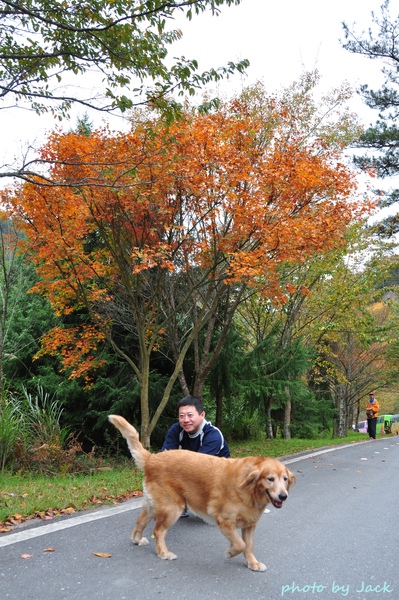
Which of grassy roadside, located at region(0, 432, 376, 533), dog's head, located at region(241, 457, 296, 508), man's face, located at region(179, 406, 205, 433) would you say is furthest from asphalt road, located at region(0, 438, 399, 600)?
man's face, located at region(179, 406, 205, 433)

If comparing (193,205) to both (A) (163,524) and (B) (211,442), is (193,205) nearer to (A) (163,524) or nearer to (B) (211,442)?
(B) (211,442)

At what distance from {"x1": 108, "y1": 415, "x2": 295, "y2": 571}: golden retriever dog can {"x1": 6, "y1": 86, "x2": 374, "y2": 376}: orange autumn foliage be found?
5825 mm

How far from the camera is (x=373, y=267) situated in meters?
19.1

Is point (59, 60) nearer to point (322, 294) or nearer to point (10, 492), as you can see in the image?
point (10, 492)

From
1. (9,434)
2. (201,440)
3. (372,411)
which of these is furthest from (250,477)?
(372,411)

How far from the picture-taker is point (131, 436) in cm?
442

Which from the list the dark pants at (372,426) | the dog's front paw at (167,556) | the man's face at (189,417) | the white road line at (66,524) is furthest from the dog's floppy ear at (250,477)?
the dark pants at (372,426)

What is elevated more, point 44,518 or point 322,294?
point 322,294

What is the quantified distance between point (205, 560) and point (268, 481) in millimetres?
1003

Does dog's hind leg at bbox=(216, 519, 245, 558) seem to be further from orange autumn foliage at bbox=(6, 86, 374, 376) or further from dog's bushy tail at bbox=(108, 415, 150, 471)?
orange autumn foliage at bbox=(6, 86, 374, 376)

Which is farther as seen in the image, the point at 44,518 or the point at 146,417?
the point at 146,417

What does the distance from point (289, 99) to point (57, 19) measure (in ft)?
35.6

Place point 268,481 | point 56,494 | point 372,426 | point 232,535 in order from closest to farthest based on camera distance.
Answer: point 268,481 → point 232,535 → point 56,494 → point 372,426

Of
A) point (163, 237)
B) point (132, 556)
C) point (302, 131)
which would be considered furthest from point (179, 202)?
point (132, 556)
